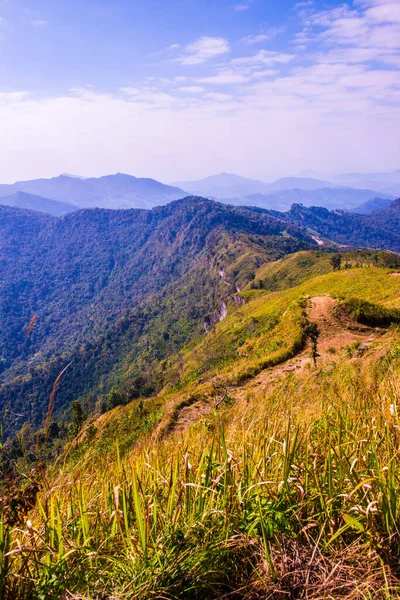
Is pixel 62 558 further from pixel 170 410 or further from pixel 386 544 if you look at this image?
pixel 170 410

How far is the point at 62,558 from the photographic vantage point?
1.60m

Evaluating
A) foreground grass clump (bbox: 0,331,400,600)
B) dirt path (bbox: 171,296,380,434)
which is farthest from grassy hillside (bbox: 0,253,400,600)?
dirt path (bbox: 171,296,380,434)

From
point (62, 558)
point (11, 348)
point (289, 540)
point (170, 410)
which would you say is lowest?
point (11, 348)

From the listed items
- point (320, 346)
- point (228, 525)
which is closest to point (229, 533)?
point (228, 525)

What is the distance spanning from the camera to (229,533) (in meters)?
1.82

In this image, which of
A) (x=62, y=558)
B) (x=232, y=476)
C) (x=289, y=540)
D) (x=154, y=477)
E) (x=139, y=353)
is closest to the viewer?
(x=62, y=558)

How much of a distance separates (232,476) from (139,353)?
133 meters

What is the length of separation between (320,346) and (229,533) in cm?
1695

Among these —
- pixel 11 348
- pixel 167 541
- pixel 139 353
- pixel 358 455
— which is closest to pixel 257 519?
pixel 167 541

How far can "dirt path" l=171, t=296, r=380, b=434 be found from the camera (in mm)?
13538

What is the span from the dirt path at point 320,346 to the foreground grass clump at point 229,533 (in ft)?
33.0

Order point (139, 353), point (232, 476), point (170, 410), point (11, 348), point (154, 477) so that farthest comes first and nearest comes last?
1. point (11, 348)
2. point (139, 353)
3. point (170, 410)
4. point (154, 477)
5. point (232, 476)

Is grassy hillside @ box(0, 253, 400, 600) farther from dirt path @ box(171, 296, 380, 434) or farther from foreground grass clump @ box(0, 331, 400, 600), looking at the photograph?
dirt path @ box(171, 296, 380, 434)

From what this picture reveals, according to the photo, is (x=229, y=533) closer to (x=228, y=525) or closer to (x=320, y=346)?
(x=228, y=525)
